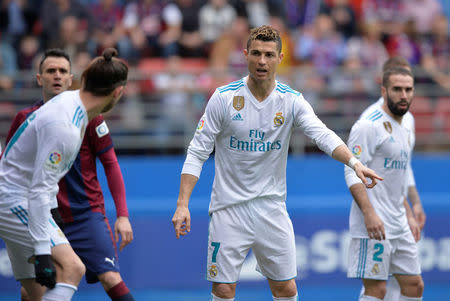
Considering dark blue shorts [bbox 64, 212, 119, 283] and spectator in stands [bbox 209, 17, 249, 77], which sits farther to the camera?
spectator in stands [bbox 209, 17, 249, 77]

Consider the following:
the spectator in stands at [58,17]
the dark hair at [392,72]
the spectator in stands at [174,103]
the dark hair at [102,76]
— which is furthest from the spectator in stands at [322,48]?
the dark hair at [102,76]

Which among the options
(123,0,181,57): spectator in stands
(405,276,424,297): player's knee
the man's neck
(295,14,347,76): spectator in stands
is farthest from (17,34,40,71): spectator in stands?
(405,276,424,297): player's knee

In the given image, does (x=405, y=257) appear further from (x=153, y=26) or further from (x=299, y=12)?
(x=299, y=12)

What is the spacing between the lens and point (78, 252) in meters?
6.00

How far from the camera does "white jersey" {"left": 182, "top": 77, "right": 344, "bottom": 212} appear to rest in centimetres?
574

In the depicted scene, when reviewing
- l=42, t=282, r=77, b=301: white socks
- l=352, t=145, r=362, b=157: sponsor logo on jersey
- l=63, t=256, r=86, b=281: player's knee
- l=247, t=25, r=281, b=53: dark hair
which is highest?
l=247, t=25, r=281, b=53: dark hair

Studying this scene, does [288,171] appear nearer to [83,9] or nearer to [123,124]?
[123,124]

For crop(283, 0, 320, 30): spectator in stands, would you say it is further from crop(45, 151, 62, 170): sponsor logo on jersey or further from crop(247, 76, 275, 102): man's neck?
crop(45, 151, 62, 170): sponsor logo on jersey

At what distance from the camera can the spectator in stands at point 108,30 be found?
37.2ft

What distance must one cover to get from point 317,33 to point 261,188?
708 cm

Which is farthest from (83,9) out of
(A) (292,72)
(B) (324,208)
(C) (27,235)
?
(C) (27,235)

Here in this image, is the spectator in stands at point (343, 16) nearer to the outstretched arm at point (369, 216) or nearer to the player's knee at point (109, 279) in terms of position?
the outstretched arm at point (369, 216)

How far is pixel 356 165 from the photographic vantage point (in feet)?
17.1

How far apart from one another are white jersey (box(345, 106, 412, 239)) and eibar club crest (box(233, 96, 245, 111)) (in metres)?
1.33
